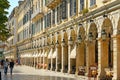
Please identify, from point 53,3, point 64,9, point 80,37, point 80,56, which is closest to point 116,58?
point 80,37

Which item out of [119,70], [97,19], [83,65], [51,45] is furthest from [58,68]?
[119,70]

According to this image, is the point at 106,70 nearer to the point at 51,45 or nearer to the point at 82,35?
the point at 82,35

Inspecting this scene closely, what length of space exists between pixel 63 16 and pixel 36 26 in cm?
2447

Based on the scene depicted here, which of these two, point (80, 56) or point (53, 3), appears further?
point (53, 3)

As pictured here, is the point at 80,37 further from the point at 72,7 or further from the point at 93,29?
the point at 72,7

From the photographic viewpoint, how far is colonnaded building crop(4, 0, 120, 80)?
28344 millimetres

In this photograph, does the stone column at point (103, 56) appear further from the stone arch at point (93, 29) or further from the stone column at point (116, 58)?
the stone arch at point (93, 29)

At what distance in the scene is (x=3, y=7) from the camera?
126ft

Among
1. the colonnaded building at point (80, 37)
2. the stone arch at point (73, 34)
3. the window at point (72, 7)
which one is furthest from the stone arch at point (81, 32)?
the window at point (72, 7)

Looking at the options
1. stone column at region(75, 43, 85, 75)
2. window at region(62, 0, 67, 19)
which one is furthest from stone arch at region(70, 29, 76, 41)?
window at region(62, 0, 67, 19)

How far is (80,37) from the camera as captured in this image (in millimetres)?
35969

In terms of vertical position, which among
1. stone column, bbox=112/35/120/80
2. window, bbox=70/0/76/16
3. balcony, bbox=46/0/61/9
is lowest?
stone column, bbox=112/35/120/80

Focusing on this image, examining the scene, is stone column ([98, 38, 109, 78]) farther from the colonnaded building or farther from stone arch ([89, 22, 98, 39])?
stone arch ([89, 22, 98, 39])

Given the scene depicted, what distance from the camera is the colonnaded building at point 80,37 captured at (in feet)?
93.0
